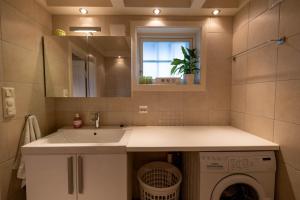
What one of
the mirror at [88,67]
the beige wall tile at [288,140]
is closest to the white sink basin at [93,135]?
the mirror at [88,67]

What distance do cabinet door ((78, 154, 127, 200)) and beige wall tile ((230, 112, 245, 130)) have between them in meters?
1.19

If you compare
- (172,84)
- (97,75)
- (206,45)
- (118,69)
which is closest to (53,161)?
(97,75)

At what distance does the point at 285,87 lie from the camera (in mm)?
1086

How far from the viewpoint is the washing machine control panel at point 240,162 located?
1154 millimetres

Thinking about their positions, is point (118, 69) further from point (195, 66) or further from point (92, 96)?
point (195, 66)

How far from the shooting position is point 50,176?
119 cm

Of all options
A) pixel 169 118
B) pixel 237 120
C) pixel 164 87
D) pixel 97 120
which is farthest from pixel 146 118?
pixel 237 120

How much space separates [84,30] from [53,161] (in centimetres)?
130

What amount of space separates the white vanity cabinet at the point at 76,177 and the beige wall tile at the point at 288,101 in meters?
1.14

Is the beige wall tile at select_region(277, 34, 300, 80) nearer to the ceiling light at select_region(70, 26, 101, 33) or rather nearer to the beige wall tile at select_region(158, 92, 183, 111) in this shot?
the beige wall tile at select_region(158, 92, 183, 111)

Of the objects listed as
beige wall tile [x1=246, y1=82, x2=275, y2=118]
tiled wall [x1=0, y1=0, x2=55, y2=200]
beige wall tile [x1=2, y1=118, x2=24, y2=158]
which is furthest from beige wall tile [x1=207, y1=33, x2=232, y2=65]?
beige wall tile [x1=2, y1=118, x2=24, y2=158]

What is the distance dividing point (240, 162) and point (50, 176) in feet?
4.52

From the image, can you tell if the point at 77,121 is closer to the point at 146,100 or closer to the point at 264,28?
the point at 146,100

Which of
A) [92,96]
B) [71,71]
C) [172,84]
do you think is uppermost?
[71,71]
